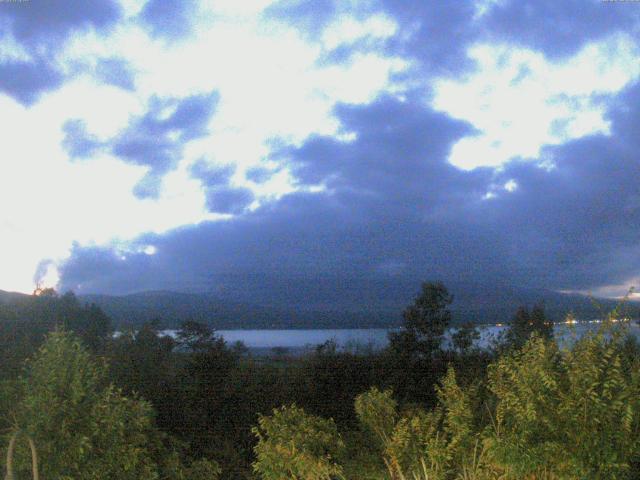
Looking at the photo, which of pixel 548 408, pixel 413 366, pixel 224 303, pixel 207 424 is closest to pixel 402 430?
pixel 548 408

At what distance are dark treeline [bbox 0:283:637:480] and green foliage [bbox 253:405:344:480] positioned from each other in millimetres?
16

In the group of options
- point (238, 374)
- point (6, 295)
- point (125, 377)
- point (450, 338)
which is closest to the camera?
point (125, 377)

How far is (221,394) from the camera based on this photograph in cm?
1020

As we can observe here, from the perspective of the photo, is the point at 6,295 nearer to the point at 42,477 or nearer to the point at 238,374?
the point at 238,374

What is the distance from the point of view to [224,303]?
74.4 ft

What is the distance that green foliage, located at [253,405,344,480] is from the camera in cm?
690

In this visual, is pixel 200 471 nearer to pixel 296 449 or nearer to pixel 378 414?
pixel 296 449

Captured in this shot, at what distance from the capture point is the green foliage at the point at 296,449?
6898mm

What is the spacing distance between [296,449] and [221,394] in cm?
345

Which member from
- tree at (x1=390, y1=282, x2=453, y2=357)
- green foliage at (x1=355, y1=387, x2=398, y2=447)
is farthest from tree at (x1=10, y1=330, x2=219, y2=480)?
tree at (x1=390, y1=282, x2=453, y2=357)

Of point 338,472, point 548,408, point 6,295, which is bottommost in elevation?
point 338,472

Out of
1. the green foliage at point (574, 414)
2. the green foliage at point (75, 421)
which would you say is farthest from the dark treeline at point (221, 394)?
the green foliage at point (574, 414)

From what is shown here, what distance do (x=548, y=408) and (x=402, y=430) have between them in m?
1.52

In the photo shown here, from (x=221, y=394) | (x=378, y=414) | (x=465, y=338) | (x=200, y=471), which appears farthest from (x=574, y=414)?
(x=465, y=338)
